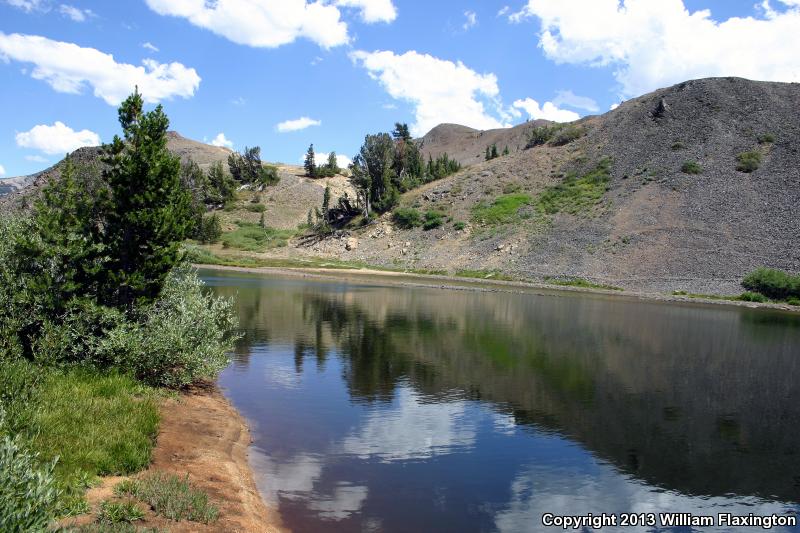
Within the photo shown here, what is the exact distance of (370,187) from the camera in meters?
113

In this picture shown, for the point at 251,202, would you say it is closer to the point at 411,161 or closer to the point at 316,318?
the point at 411,161

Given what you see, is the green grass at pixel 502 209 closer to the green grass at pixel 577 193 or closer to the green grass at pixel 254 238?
the green grass at pixel 577 193

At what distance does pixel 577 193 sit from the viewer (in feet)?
318

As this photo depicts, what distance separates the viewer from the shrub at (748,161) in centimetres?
8631

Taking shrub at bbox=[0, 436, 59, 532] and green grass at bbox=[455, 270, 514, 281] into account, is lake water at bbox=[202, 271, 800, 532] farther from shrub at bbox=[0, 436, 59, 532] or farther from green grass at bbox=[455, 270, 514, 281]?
green grass at bbox=[455, 270, 514, 281]

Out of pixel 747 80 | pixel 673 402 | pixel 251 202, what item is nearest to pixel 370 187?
pixel 251 202

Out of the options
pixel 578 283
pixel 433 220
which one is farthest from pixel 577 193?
pixel 578 283

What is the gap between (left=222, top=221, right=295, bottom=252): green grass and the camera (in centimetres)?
10469

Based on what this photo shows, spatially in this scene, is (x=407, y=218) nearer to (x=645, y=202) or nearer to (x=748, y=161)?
(x=645, y=202)

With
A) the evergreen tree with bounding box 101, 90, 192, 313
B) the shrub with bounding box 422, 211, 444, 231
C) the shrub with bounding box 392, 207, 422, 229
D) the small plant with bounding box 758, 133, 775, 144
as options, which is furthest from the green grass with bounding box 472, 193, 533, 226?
the evergreen tree with bounding box 101, 90, 192, 313

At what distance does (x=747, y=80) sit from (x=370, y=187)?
72.7 meters

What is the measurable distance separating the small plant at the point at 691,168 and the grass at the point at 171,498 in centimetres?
Result: 9352

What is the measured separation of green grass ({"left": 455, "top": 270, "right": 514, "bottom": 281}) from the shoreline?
1.51 m

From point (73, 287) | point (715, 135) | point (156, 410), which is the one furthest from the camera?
point (715, 135)
